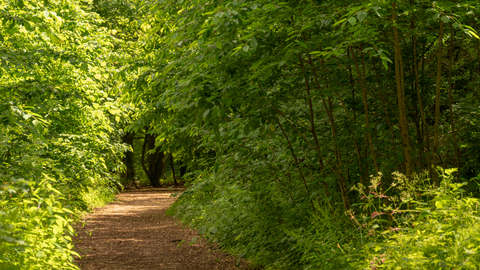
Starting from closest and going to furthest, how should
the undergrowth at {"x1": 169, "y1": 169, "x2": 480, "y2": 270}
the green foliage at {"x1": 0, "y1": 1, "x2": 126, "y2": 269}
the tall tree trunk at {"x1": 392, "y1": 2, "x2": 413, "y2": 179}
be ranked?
the undergrowth at {"x1": 169, "y1": 169, "x2": 480, "y2": 270}
the green foliage at {"x1": 0, "y1": 1, "x2": 126, "y2": 269}
the tall tree trunk at {"x1": 392, "y1": 2, "x2": 413, "y2": 179}

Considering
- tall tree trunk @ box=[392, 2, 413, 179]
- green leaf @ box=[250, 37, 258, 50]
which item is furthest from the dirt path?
green leaf @ box=[250, 37, 258, 50]

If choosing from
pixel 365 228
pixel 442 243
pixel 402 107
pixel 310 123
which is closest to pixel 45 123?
pixel 310 123

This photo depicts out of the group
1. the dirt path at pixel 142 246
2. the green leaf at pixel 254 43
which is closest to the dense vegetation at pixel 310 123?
the green leaf at pixel 254 43

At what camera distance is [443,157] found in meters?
5.82

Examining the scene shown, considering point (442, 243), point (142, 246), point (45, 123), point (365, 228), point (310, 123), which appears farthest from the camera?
point (142, 246)

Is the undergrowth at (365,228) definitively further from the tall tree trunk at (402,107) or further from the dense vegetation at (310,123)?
the tall tree trunk at (402,107)

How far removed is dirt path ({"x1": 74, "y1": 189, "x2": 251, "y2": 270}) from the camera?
681 centimetres

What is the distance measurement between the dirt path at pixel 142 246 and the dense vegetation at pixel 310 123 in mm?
523

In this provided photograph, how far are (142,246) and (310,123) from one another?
179 inches

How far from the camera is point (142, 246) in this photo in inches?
333

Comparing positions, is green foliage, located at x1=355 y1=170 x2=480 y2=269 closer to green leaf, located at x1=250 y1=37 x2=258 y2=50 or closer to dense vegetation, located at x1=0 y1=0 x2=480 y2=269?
dense vegetation, located at x1=0 y1=0 x2=480 y2=269

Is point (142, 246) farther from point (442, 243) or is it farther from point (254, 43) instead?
point (442, 243)

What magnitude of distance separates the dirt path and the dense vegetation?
0.52 metres

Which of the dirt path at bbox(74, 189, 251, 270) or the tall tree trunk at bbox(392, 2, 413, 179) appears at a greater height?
the tall tree trunk at bbox(392, 2, 413, 179)
